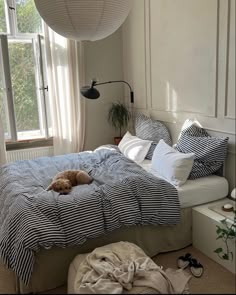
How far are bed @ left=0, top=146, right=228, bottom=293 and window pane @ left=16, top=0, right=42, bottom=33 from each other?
1.99m

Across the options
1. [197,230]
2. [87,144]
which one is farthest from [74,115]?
[197,230]

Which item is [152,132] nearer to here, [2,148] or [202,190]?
[202,190]

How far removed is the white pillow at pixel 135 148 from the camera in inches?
133

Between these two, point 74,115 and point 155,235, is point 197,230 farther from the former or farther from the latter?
point 74,115

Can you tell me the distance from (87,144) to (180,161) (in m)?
2.04

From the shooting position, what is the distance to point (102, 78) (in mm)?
4422

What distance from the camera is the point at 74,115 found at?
423 centimetres

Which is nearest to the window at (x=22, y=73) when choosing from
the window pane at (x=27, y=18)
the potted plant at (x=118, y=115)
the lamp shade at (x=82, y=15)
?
the window pane at (x=27, y=18)

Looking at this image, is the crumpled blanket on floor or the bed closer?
the crumpled blanket on floor

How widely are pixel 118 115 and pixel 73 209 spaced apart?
2.33m

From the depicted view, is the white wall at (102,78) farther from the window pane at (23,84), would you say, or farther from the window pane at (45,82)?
the window pane at (23,84)

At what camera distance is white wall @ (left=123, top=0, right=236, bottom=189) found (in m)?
2.70

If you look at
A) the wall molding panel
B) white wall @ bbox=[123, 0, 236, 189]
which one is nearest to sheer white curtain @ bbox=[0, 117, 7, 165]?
white wall @ bbox=[123, 0, 236, 189]

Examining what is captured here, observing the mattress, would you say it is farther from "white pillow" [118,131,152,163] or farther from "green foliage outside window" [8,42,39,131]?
"green foliage outside window" [8,42,39,131]
